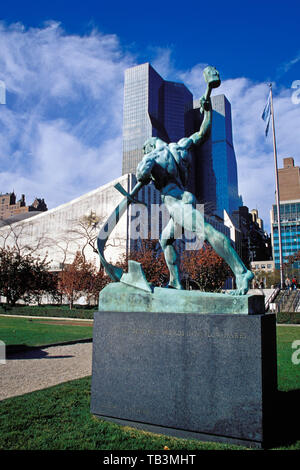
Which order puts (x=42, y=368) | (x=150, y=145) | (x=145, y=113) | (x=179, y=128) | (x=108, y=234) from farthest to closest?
(x=179, y=128), (x=145, y=113), (x=42, y=368), (x=150, y=145), (x=108, y=234)

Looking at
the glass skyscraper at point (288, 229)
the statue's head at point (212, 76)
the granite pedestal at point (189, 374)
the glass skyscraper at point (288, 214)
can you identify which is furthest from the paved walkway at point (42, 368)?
the glass skyscraper at point (288, 229)

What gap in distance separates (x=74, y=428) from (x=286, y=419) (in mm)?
2688

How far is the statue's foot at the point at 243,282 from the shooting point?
4.01m

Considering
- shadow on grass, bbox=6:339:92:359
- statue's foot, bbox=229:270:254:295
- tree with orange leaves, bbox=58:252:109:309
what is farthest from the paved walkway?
tree with orange leaves, bbox=58:252:109:309

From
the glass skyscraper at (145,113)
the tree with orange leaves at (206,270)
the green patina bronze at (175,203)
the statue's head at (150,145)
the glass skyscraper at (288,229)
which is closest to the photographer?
the green patina bronze at (175,203)

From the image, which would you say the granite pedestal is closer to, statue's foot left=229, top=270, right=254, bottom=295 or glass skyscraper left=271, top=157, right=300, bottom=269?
statue's foot left=229, top=270, right=254, bottom=295

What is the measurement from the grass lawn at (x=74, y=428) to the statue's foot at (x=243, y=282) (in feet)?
5.06

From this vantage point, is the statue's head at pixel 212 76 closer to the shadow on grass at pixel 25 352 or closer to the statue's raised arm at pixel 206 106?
the statue's raised arm at pixel 206 106

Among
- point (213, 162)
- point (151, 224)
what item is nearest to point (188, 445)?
point (151, 224)

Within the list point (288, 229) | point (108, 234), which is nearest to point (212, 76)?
point (108, 234)

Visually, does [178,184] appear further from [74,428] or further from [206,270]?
[206,270]

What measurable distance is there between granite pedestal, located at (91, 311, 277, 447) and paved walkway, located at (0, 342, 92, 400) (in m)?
2.68

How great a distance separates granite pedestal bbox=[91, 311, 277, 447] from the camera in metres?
3.50

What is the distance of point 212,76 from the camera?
15.5 feet
